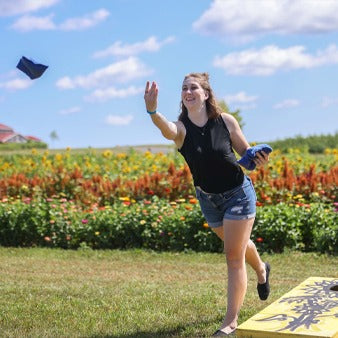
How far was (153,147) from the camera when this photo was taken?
28.7m

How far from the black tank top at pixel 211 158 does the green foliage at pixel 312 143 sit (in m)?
18.1

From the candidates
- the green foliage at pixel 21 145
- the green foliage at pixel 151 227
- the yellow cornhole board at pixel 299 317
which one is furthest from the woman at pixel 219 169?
the green foliage at pixel 21 145

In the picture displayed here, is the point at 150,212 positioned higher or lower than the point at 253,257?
higher

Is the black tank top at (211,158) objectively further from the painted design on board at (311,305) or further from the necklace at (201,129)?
the painted design on board at (311,305)

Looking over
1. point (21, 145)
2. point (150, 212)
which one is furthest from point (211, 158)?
point (21, 145)

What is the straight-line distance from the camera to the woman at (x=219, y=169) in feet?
15.8

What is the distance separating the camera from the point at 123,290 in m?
6.63

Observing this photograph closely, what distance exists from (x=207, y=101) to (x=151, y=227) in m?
4.51

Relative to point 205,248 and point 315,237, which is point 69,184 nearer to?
point 205,248

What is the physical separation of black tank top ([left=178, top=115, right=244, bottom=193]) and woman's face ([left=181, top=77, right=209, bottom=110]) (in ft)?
0.50

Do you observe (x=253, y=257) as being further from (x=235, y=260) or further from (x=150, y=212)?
(x=150, y=212)

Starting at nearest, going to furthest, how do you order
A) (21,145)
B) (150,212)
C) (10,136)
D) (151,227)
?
(151,227)
(150,212)
(21,145)
(10,136)

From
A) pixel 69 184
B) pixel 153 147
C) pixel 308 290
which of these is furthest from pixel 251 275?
pixel 153 147

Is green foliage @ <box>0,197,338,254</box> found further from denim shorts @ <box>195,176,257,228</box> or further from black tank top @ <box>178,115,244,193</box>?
black tank top @ <box>178,115,244,193</box>
